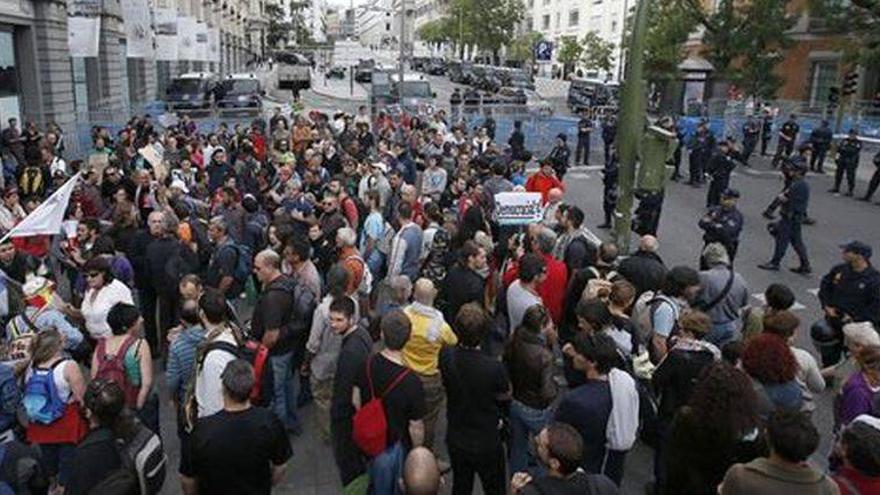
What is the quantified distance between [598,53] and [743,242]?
150 feet

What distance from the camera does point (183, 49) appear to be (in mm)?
29875

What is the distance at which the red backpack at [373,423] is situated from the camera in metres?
4.34

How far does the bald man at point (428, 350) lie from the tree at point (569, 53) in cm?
5880

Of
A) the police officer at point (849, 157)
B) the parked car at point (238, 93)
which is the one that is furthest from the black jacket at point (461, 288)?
the parked car at point (238, 93)

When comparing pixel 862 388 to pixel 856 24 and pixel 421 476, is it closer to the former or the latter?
pixel 421 476

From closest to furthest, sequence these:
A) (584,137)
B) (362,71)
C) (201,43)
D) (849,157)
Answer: (849,157) → (584,137) → (201,43) → (362,71)

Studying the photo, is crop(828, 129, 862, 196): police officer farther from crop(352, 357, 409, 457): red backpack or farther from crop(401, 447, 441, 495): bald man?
crop(401, 447, 441, 495): bald man

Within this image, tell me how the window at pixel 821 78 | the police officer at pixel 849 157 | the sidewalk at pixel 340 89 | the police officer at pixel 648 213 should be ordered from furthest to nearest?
the sidewalk at pixel 340 89
the window at pixel 821 78
the police officer at pixel 849 157
the police officer at pixel 648 213

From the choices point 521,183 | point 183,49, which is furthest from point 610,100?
point 521,183

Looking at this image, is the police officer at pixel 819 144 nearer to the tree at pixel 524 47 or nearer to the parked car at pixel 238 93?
the parked car at pixel 238 93

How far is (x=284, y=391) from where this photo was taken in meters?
6.43

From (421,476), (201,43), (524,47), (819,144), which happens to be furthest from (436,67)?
(421,476)

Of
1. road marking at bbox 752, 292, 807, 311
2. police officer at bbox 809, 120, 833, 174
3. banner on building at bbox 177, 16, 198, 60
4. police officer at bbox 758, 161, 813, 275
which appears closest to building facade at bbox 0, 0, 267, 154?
banner on building at bbox 177, 16, 198, 60

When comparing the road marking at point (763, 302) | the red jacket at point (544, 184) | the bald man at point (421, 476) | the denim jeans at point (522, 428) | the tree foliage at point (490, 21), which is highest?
the tree foliage at point (490, 21)
